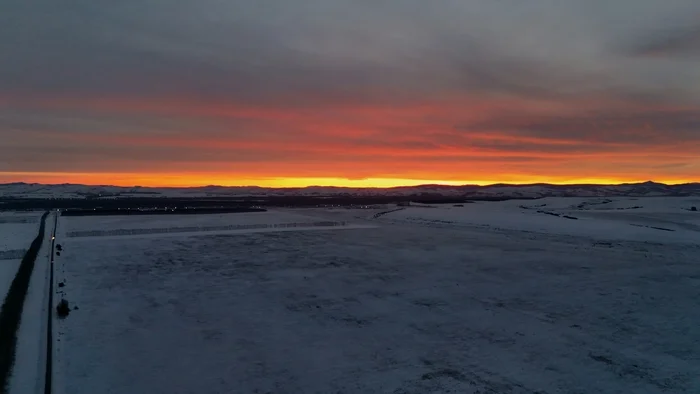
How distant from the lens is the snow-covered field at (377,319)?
1376 centimetres

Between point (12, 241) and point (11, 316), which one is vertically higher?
point (12, 241)

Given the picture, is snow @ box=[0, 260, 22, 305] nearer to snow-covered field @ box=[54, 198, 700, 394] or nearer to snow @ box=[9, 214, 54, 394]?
snow @ box=[9, 214, 54, 394]

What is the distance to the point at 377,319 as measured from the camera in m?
19.2

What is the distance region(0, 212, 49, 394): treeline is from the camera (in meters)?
13.6

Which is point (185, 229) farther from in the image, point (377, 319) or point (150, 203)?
point (150, 203)

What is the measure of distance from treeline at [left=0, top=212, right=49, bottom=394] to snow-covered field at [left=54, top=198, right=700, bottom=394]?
3.99 ft

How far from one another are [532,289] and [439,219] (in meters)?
40.3

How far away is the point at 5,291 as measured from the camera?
73.8 feet

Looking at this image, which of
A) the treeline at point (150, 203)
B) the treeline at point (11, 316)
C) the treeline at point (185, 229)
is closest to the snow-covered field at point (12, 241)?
the treeline at point (11, 316)

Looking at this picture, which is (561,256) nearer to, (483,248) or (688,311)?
(483,248)

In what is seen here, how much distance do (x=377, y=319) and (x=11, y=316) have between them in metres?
13.3

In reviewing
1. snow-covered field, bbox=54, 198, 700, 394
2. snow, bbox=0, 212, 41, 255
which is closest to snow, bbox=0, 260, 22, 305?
snow, bbox=0, 212, 41, 255

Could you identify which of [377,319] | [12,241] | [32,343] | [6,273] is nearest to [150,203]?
[12,241]

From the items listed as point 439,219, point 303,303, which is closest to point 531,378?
point 303,303
